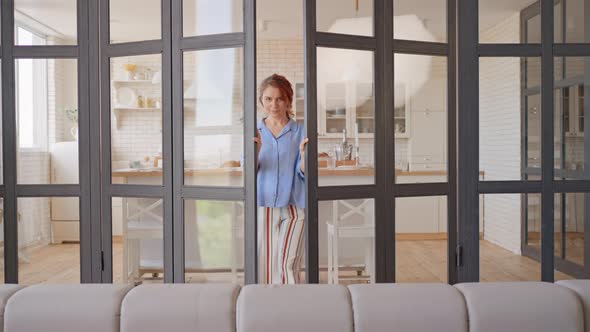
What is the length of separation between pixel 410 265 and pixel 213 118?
141 cm

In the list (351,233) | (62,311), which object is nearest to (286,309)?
(62,311)

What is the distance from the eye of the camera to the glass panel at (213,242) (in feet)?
10.8

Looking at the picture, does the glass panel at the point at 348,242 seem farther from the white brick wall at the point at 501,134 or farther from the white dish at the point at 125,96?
the white dish at the point at 125,96

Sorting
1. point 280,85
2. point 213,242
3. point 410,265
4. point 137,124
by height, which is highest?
point 280,85

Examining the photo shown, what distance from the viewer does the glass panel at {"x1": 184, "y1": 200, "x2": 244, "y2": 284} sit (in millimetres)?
3277

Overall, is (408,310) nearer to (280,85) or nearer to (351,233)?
(351,233)

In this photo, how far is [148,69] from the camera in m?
3.28

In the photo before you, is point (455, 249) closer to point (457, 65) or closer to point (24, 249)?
point (457, 65)

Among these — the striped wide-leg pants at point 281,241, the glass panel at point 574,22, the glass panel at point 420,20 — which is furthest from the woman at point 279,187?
the glass panel at point 574,22

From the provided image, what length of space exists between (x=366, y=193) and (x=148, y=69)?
1.44m

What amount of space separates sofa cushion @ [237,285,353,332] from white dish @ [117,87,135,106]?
1.80 meters

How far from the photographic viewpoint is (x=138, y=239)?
3.40m

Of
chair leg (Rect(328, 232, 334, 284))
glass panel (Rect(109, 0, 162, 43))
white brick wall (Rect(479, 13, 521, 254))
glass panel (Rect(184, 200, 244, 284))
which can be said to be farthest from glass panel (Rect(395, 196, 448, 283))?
glass panel (Rect(109, 0, 162, 43))

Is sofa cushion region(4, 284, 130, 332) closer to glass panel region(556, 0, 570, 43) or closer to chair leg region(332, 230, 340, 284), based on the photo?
chair leg region(332, 230, 340, 284)
